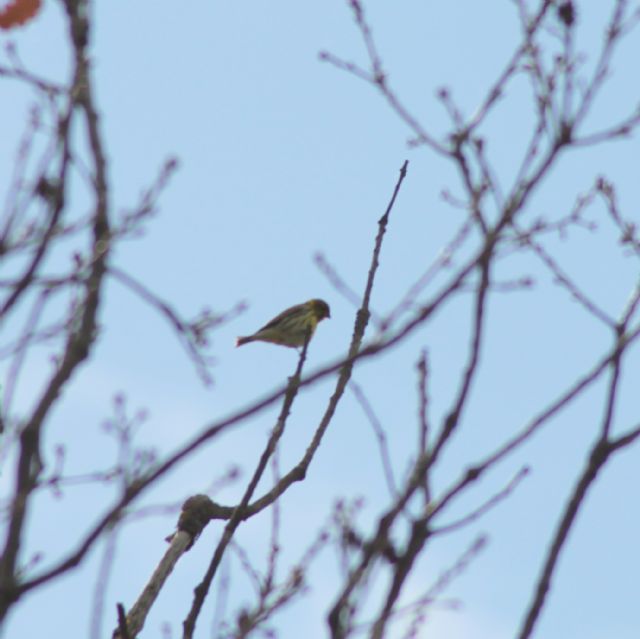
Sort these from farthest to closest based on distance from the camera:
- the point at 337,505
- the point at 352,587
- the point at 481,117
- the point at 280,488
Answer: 1. the point at 280,488
2. the point at 337,505
3. the point at 481,117
4. the point at 352,587

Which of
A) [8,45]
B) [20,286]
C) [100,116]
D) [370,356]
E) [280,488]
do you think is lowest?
[370,356]

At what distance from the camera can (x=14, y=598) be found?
2168 mm

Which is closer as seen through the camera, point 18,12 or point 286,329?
point 18,12

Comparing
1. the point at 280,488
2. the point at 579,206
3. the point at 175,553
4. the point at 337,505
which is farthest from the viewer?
the point at 280,488

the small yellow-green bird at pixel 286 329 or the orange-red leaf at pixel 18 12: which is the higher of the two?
the small yellow-green bird at pixel 286 329

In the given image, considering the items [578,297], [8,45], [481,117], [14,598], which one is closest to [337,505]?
[578,297]

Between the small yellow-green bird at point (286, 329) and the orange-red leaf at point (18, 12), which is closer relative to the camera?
the orange-red leaf at point (18, 12)

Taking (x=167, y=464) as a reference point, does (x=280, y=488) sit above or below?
above

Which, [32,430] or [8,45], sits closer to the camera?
[32,430]

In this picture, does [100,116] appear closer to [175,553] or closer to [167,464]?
[167,464]

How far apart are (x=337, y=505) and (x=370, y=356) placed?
127cm

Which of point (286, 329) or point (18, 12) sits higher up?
point (286, 329)

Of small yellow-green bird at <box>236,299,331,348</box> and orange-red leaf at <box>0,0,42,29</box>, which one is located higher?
small yellow-green bird at <box>236,299,331,348</box>

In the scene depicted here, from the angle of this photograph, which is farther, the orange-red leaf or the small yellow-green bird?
the small yellow-green bird
